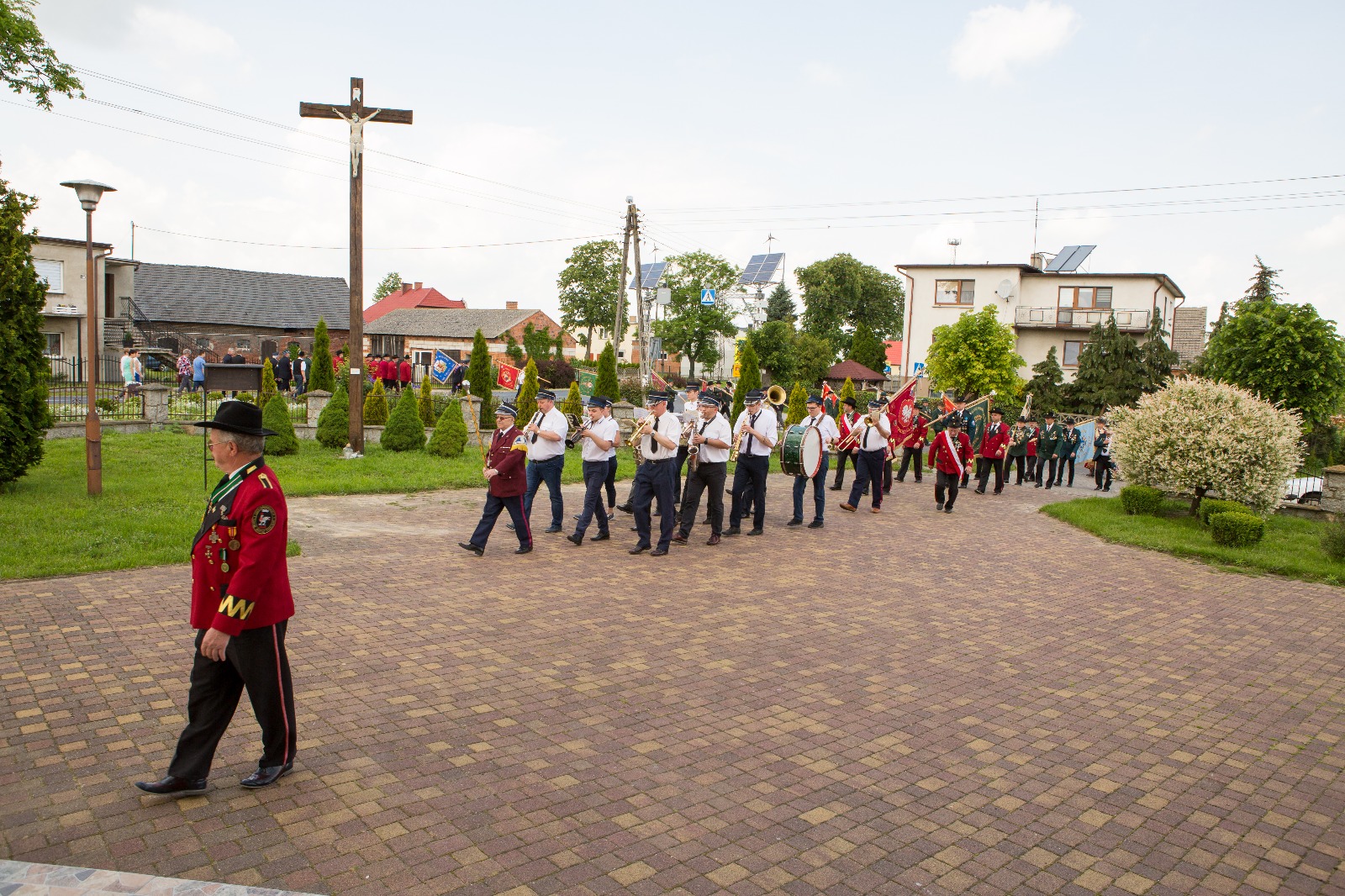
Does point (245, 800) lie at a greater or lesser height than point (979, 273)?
lesser

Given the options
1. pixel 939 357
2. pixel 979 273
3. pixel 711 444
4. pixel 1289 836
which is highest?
pixel 979 273

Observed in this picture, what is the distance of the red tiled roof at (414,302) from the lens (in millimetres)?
87750

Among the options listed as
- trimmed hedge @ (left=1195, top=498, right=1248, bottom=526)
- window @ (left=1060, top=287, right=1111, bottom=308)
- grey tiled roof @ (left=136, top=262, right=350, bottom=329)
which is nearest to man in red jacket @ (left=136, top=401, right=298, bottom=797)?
trimmed hedge @ (left=1195, top=498, right=1248, bottom=526)

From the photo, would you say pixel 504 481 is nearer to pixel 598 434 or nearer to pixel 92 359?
pixel 598 434

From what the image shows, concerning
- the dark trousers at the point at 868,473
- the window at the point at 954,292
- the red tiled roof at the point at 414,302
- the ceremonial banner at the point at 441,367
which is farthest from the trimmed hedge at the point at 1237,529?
the red tiled roof at the point at 414,302

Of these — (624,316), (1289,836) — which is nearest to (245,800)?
(1289,836)

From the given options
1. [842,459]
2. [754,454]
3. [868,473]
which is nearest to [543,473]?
[754,454]

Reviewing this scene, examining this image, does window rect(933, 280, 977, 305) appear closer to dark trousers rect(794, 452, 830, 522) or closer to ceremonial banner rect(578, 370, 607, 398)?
ceremonial banner rect(578, 370, 607, 398)

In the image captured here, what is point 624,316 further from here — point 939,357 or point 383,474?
point 383,474

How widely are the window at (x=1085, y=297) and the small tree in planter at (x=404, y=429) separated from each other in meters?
38.5

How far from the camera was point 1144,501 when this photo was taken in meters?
14.4

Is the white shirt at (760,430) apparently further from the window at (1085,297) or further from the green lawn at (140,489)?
the window at (1085,297)

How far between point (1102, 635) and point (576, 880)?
5.79 m

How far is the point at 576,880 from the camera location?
382 centimetres
